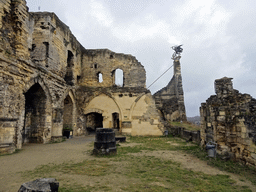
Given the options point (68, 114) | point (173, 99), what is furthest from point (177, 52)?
point (68, 114)

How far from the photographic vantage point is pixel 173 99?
22.9 metres

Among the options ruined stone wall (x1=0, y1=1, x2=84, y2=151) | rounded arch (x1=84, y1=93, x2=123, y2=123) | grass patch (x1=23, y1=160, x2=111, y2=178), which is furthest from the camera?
rounded arch (x1=84, y1=93, x2=123, y2=123)

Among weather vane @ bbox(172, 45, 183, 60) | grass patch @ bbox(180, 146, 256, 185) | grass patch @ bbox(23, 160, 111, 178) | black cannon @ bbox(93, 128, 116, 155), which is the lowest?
grass patch @ bbox(180, 146, 256, 185)

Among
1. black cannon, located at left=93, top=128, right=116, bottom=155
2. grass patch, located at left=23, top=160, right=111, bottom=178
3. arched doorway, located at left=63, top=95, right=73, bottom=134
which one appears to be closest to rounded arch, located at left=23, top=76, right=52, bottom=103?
arched doorway, located at left=63, top=95, right=73, bottom=134

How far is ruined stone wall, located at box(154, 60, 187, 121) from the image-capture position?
21.6 meters

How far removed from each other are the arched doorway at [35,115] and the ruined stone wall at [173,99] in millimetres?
Result: 14074

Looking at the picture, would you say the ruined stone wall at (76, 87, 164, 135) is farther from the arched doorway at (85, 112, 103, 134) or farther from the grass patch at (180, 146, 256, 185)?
the grass patch at (180, 146, 256, 185)

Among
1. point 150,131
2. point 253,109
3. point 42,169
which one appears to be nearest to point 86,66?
point 150,131

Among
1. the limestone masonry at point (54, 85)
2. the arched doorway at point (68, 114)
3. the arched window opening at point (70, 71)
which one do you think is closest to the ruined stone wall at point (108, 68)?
the limestone masonry at point (54, 85)

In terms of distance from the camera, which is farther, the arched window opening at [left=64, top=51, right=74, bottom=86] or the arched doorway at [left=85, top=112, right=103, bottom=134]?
the arched doorway at [left=85, top=112, right=103, bottom=134]

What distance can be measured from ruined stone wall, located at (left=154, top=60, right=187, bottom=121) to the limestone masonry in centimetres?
691

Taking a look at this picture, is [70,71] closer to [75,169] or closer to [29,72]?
[29,72]

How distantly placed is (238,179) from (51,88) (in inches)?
380

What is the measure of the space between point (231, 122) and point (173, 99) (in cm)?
1763
